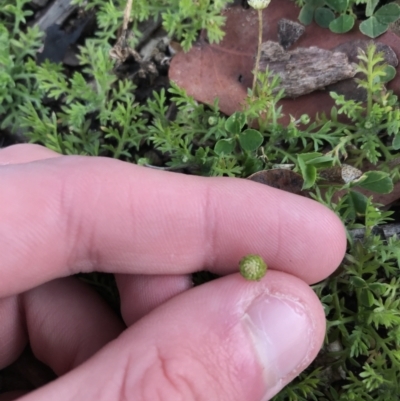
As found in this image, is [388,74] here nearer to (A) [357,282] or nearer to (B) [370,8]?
(B) [370,8]

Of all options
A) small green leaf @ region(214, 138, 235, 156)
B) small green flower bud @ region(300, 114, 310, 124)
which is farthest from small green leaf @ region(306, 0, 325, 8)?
small green leaf @ region(214, 138, 235, 156)

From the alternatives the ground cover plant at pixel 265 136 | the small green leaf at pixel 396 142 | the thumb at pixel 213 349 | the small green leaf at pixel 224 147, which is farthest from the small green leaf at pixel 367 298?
the small green leaf at pixel 224 147

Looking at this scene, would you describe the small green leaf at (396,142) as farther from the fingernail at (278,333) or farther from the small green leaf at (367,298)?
the fingernail at (278,333)

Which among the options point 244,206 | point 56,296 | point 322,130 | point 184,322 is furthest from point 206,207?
point 56,296

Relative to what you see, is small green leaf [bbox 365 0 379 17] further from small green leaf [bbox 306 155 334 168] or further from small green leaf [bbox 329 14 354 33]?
small green leaf [bbox 306 155 334 168]

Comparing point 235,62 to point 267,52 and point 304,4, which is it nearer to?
point 267,52
